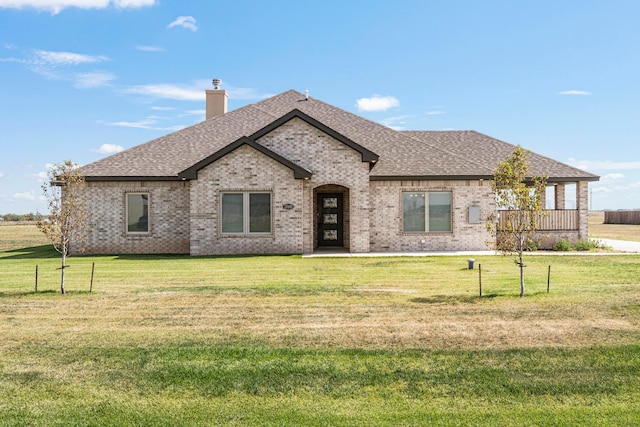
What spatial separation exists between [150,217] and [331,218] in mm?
7962

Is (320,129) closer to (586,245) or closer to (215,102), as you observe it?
(215,102)

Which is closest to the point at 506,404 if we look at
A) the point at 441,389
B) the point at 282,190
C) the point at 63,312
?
the point at 441,389

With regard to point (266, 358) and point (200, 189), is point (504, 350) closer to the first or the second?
point (266, 358)

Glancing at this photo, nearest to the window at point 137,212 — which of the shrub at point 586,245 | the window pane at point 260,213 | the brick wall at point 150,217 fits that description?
the brick wall at point 150,217

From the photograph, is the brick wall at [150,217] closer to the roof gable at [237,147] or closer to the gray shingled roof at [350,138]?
the gray shingled roof at [350,138]

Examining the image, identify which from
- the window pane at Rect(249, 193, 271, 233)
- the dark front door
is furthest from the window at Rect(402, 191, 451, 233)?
the window pane at Rect(249, 193, 271, 233)

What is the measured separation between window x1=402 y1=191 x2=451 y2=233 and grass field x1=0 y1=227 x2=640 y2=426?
833cm

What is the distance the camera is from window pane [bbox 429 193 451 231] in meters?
19.9

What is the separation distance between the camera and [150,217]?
19797 millimetres

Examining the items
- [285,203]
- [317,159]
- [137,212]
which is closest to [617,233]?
[317,159]

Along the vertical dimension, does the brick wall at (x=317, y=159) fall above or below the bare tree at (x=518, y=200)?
above

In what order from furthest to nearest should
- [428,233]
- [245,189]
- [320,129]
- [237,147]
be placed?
[428,233] < [320,129] < [245,189] < [237,147]

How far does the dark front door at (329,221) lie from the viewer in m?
21.4

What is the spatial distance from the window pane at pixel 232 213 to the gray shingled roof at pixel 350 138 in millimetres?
2586
